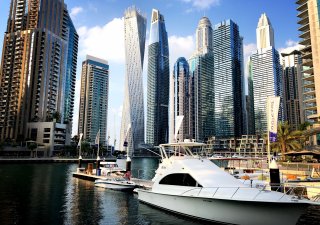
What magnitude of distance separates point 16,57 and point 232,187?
15530 centimetres

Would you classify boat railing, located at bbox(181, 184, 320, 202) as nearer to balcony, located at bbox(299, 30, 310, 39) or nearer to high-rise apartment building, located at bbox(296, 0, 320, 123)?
high-rise apartment building, located at bbox(296, 0, 320, 123)

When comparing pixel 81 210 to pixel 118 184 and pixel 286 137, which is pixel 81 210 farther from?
pixel 286 137

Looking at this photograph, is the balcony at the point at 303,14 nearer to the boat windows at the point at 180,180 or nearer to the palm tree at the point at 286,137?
the palm tree at the point at 286,137

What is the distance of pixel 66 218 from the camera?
18719 mm

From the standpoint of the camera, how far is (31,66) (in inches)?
5541

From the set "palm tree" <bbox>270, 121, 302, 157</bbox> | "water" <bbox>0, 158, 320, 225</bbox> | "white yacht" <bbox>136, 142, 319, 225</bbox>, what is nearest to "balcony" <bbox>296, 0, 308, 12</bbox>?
"palm tree" <bbox>270, 121, 302, 157</bbox>

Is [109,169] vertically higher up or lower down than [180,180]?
lower down

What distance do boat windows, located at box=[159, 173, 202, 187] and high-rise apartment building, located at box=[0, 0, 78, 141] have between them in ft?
413

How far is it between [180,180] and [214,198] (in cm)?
386

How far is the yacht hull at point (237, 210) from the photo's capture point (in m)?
14.5

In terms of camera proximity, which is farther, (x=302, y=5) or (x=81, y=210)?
(x=302, y=5)

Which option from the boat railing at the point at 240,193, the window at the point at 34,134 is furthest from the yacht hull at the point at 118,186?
the window at the point at 34,134

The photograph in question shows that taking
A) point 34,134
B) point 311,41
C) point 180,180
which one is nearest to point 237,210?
point 180,180

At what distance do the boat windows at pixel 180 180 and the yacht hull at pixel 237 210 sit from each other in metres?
1.03
